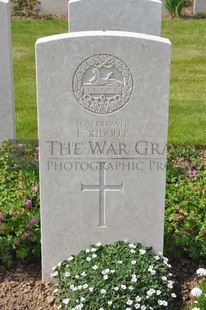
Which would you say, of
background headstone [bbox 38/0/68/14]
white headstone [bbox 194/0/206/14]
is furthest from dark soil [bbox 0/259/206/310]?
white headstone [bbox 194/0/206/14]

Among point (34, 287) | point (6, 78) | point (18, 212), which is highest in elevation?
point (6, 78)

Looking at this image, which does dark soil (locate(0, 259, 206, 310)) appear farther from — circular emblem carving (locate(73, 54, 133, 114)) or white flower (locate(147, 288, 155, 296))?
circular emblem carving (locate(73, 54, 133, 114))

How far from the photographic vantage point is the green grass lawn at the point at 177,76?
746 centimetres

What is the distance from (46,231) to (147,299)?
0.85 metres

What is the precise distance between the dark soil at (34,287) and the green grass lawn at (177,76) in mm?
2772

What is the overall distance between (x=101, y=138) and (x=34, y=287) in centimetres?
121

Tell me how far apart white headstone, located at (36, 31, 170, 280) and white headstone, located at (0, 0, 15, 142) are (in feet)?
7.79

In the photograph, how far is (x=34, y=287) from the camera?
4.35 metres

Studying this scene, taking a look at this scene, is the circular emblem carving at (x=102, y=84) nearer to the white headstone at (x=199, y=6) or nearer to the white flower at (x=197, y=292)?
the white flower at (x=197, y=292)

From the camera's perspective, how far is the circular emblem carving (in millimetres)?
3816

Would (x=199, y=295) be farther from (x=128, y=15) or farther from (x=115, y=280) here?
(x=128, y=15)

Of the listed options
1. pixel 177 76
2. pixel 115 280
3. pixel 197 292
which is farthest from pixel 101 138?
pixel 177 76

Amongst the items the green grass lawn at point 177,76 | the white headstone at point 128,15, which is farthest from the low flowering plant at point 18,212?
the white headstone at point 128,15

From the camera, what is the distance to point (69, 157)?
4027mm
